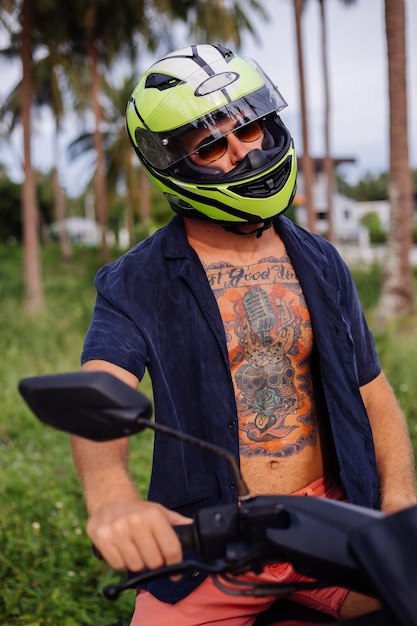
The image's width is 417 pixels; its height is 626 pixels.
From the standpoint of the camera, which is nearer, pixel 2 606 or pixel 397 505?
pixel 397 505

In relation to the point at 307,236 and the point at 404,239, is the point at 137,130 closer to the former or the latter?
the point at 307,236

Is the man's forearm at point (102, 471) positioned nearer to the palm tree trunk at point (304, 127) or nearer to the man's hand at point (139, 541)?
the man's hand at point (139, 541)

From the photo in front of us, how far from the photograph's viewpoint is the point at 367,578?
3.62ft

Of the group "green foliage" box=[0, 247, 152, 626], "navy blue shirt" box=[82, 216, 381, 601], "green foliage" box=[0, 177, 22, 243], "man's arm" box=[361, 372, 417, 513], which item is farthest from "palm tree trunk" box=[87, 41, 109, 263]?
"man's arm" box=[361, 372, 417, 513]

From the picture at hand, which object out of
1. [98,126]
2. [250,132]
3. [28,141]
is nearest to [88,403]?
[250,132]

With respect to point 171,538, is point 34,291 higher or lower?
lower

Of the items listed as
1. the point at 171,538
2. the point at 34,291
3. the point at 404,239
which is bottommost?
the point at 34,291

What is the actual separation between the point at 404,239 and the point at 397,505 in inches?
383

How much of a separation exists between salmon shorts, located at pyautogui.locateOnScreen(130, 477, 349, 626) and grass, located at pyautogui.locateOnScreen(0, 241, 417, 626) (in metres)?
1.70

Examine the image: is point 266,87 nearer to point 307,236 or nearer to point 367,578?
point 307,236

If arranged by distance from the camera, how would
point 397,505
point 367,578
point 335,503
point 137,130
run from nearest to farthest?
point 367,578
point 335,503
point 397,505
point 137,130

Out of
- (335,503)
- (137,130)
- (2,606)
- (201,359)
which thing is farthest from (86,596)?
(335,503)

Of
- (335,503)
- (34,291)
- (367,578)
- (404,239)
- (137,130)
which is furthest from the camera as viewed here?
(34,291)

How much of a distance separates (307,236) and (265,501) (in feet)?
3.90
